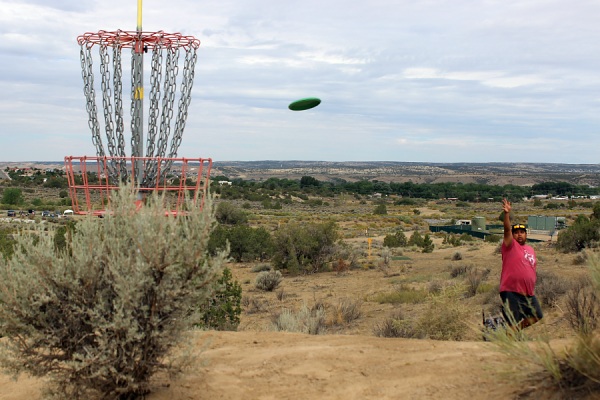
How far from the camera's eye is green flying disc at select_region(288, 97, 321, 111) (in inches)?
357

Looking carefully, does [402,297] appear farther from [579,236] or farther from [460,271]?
[579,236]

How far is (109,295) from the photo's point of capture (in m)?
5.68

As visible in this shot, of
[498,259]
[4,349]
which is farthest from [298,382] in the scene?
[498,259]

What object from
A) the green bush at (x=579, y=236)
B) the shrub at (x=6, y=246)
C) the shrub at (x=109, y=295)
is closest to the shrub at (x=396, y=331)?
the shrub at (x=109, y=295)

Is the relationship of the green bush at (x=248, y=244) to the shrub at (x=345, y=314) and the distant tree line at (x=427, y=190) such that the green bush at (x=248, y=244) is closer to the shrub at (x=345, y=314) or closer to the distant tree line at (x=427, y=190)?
the shrub at (x=345, y=314)

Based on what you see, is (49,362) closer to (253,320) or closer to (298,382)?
(298,382)

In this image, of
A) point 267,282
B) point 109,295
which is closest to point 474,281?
point 267,282

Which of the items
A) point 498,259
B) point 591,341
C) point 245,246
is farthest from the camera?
point 245,246

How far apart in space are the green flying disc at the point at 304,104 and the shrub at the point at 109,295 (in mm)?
3687

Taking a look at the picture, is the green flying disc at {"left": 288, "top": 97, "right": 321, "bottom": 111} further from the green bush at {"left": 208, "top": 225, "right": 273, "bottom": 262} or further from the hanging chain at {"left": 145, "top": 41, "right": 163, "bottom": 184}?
the green bush at {"left": 208, "top": 225, "right": 273, "bottom": 262}

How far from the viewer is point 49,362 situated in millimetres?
5801

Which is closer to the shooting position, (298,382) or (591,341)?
(591,341)

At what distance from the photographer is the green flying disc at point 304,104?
357 inches

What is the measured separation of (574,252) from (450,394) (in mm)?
21093
